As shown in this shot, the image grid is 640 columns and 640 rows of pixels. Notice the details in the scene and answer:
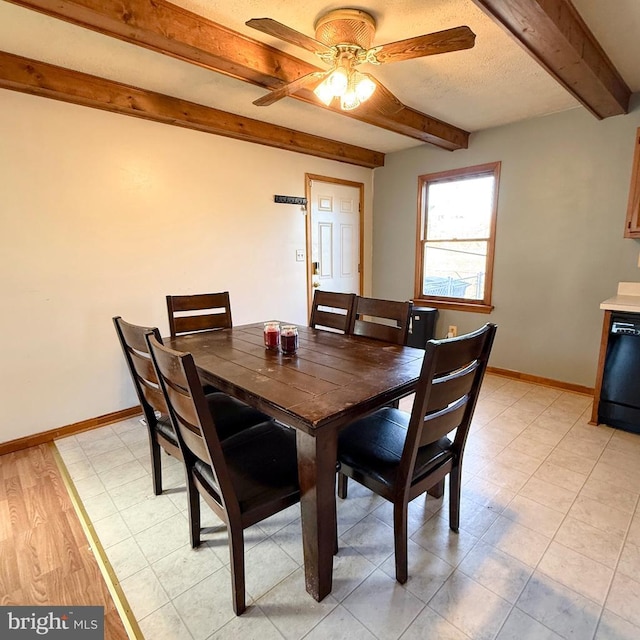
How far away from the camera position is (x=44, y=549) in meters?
1.63

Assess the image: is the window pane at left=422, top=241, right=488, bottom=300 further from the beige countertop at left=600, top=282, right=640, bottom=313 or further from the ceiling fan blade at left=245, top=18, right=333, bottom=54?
the ceiling fan blade at left=245, top=18, right=333, bottom=54

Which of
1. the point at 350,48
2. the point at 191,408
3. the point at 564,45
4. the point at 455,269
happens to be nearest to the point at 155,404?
the point at 191,408

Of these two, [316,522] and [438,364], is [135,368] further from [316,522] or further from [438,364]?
[438,364]

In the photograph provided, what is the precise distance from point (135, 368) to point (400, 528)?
1289mm

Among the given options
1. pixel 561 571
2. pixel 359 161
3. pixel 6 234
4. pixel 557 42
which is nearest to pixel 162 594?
pixel 561 571

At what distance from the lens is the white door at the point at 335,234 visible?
13.3ft

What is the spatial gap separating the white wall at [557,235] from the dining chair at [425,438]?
2339 mm

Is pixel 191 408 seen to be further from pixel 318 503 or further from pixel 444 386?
pixel 444 386

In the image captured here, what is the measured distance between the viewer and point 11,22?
1816 millimetres

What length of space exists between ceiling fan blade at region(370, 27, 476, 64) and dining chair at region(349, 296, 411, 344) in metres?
1.18

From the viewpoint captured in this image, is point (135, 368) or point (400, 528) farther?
point (135, 368)

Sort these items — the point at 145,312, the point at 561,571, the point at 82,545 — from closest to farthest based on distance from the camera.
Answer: the point at 561,571
the point at 82,545
the point at 145,312

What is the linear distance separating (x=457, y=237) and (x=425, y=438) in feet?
10.3

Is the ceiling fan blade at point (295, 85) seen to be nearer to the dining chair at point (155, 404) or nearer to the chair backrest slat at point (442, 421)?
the dining chair at point (155, 404)
